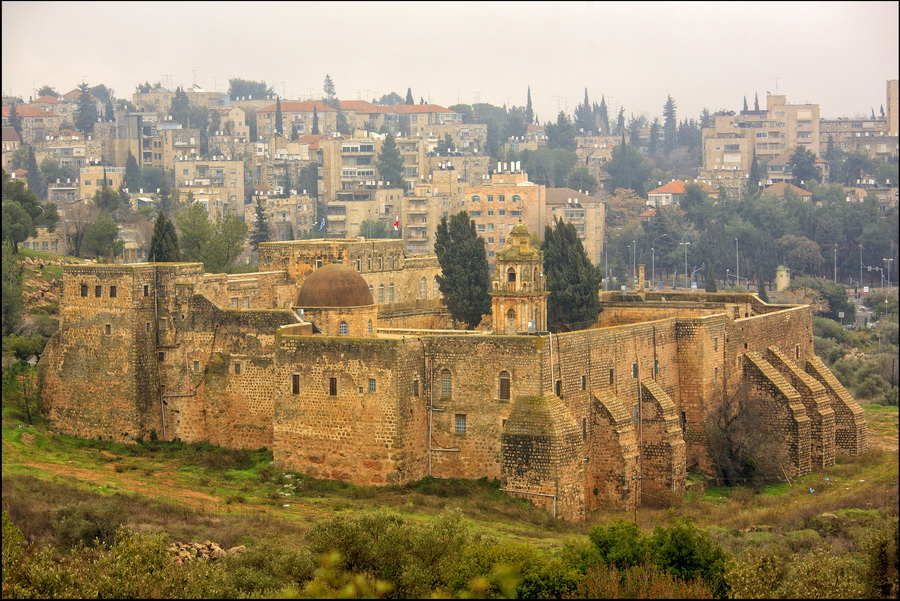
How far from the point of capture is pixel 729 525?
42.6 m

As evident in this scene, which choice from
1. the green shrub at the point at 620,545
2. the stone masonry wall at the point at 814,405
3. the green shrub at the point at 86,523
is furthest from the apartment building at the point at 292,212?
the green shrub at the point at 620,545

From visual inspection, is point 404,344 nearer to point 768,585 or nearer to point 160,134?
point 768,585

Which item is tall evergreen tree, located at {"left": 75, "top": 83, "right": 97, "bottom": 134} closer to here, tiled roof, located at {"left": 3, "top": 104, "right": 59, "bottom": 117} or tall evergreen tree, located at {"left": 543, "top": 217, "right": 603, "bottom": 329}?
tiled roof, located at {"left": 3, "top": 104, "right": 59, "bottom": 117}

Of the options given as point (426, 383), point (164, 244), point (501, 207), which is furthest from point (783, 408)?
point (501, 207)

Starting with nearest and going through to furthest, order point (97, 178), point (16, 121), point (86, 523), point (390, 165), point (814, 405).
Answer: point (86, 523), point (814, 405), point (97, 178), point (390, 165), point (16, 121)

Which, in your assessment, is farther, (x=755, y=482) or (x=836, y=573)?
(x=755, y=482)

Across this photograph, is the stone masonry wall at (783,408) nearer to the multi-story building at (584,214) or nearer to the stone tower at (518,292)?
the stone tower at (518,292)

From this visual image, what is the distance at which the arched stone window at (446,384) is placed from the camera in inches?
1748

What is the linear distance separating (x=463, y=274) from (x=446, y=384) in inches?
735

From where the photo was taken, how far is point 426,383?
4456 centimetres

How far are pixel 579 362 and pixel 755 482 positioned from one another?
816 centimetres

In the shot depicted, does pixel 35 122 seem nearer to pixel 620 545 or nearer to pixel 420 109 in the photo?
pixel 420 109

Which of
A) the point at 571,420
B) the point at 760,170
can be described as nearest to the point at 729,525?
the point at 571,420

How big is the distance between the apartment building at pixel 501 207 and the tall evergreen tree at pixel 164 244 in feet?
186
